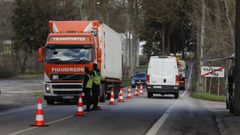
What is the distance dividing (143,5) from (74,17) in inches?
506

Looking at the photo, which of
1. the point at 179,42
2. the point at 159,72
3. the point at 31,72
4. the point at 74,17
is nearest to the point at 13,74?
the point at 74,17

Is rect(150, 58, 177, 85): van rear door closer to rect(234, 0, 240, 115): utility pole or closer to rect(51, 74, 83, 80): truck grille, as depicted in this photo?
rect(51, 74, 83, 80): truck grille

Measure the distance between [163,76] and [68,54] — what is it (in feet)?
37.9

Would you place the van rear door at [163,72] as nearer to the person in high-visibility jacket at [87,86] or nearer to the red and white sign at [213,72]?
the red and white sign at [213,72]

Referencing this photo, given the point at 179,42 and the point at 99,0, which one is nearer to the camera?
the point at 99,0

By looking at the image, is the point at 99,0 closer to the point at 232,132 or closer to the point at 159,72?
the point at 159,72

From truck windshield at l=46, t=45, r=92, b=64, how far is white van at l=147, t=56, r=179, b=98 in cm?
1097

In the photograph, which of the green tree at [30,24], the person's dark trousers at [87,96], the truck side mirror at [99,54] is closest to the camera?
the person's dark trousers at [87,96]

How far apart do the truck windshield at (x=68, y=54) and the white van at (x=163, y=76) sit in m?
11.0

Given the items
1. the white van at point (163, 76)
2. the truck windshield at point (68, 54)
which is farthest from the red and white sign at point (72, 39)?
the white van at point (163, 76)

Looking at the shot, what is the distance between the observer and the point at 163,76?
115 ft

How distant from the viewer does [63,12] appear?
2643 inches

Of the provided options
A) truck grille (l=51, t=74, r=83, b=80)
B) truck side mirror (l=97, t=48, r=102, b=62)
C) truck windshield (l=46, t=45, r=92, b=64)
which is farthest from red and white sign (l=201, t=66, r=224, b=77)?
truck grille (l=51, t=74, r=83, b=80)

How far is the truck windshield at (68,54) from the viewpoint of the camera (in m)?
24.8
